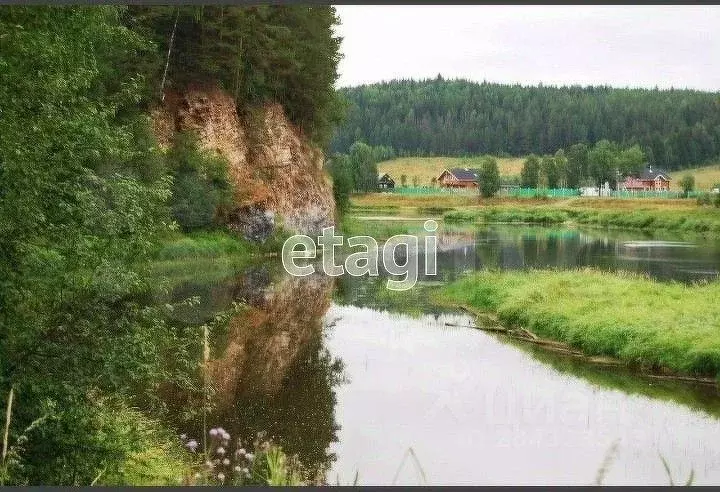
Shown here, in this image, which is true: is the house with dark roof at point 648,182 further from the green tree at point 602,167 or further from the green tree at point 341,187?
the green tree at point 341,187

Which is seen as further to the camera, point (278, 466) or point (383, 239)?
point (383, 239)

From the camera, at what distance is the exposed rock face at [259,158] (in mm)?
40094

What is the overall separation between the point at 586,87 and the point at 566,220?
77.8 meters

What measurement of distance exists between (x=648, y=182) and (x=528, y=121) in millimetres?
35710

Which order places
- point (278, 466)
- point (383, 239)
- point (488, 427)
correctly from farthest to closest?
1. point (383, 239)
2. point (488, 427)
3. point (278, 466)

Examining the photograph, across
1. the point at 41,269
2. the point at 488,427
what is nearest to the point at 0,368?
the point at 41,269

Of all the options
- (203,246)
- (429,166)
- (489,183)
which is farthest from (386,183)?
(203,246)

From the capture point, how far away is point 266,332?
72.8 ft

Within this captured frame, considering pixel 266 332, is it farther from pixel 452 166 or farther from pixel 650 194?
pixel 452 166

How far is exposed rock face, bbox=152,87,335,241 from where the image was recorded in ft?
132

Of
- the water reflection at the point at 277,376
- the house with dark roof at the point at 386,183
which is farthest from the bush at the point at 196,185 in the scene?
the house with dark roof at the point at 386,183

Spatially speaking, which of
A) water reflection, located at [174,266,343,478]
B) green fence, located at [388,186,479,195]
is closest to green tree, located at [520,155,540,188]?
green fence, located at [388,186,479,195]

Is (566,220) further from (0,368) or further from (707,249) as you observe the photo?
(0,368)

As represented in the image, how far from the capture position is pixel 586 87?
159375 millimetres
